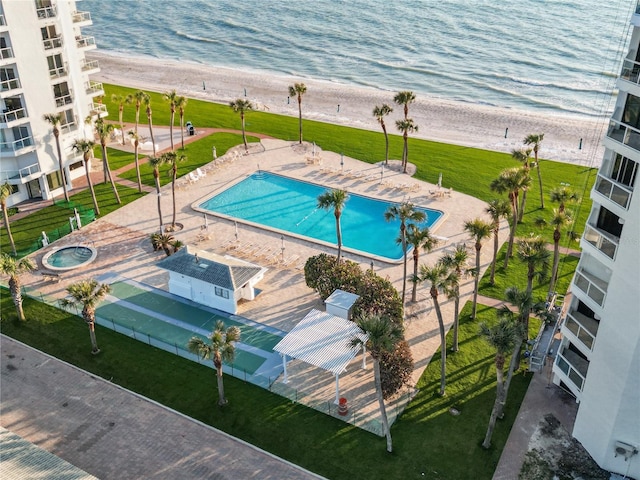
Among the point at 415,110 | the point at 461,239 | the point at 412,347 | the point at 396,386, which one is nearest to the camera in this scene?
the point at 396,386

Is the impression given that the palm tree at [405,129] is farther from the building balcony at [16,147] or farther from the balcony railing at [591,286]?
the building balcony at [16,147]

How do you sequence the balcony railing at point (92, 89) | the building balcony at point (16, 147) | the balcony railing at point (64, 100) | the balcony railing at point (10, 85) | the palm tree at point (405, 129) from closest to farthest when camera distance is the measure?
the balcony railing at point (10, 85), the building balcony at point (16, 147), the balcony railing at point (64, 100), the palm tree at point (405, 129), the balcony railing at point (92, 89)

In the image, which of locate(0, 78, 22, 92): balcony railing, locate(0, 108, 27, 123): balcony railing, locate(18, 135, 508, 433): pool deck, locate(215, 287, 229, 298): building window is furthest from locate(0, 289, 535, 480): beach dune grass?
locate(0, 78, 22, 92): balcony railing

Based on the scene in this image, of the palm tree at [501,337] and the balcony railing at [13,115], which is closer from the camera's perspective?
the palm tree at [501,337]

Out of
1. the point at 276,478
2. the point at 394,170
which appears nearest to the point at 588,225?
the point at 276,478

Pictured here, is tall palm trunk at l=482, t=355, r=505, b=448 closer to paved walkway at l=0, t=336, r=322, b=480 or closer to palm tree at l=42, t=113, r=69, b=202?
paved walkway at l=0, t=336, r=322, b=480

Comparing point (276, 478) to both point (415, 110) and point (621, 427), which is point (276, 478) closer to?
point (621, 427)

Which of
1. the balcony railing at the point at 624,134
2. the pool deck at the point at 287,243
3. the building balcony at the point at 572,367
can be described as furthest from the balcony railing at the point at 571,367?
the balcony railing at the point at 624,134
